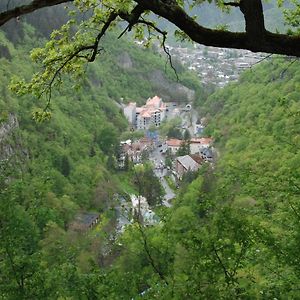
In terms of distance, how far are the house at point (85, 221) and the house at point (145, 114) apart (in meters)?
35.9

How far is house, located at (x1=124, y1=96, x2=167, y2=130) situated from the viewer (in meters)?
72.2

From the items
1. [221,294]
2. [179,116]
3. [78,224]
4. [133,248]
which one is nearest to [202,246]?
[221,294]

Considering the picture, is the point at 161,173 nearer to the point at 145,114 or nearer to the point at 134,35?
the point at 145,114

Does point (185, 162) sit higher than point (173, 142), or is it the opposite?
point (173, 142)

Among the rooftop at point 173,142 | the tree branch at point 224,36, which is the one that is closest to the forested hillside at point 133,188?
the tree branch at point 224,36

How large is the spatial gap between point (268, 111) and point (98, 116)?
24460mm

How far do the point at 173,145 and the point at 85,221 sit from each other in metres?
28.1

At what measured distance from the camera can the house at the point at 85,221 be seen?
31.0m

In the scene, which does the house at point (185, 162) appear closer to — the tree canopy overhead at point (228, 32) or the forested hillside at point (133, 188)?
the forested hillside at point (133, 188)

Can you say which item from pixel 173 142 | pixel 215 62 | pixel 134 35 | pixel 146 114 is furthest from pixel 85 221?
pixel 215 62

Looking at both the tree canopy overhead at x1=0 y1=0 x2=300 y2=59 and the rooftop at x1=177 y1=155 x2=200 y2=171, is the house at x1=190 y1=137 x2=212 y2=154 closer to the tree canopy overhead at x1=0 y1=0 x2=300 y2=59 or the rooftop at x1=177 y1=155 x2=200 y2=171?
the rooftop at x1=177 y1=155 x2=200 y2=171

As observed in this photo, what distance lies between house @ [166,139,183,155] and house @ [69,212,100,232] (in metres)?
23.9

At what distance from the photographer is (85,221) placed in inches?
1372

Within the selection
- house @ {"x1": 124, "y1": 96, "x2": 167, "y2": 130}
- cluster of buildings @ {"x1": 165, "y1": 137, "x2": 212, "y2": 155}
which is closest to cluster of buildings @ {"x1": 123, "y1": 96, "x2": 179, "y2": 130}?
house @ {"x1": 124, "y1": 96, "x2": 167, "y2": 130}
